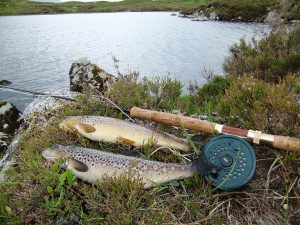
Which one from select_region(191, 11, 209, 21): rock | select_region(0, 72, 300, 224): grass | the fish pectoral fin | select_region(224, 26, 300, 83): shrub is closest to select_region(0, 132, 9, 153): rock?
select_region(0, 72, 300, 224): grass

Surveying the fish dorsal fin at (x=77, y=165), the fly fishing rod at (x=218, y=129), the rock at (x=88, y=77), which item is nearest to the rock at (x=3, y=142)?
the rock at (x=88, y=77)

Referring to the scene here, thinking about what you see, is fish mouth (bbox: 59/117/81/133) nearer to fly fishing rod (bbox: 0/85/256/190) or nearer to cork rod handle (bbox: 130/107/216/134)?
cork rod handle (bbox: 130/107/216/134)

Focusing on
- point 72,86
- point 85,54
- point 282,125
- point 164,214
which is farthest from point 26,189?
point 85,54

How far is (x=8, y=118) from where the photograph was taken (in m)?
13.2

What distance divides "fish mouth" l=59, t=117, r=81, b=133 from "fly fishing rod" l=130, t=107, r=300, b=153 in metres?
0.81

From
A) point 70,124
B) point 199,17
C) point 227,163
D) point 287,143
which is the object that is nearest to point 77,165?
point 70,124

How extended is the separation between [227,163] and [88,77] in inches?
393

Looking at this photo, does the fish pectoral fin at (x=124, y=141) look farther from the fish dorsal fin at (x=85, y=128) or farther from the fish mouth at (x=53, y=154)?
the fish mouth at (x=53, y=154)

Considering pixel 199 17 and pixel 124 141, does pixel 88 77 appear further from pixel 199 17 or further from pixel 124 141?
pixel 199 17

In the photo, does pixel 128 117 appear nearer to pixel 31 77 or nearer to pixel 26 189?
pixel 26 189

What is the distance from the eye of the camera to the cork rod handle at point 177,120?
4.89 m

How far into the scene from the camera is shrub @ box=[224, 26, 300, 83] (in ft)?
36.2

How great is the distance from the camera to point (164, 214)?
3.95 metres

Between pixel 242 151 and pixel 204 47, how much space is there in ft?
85.6
